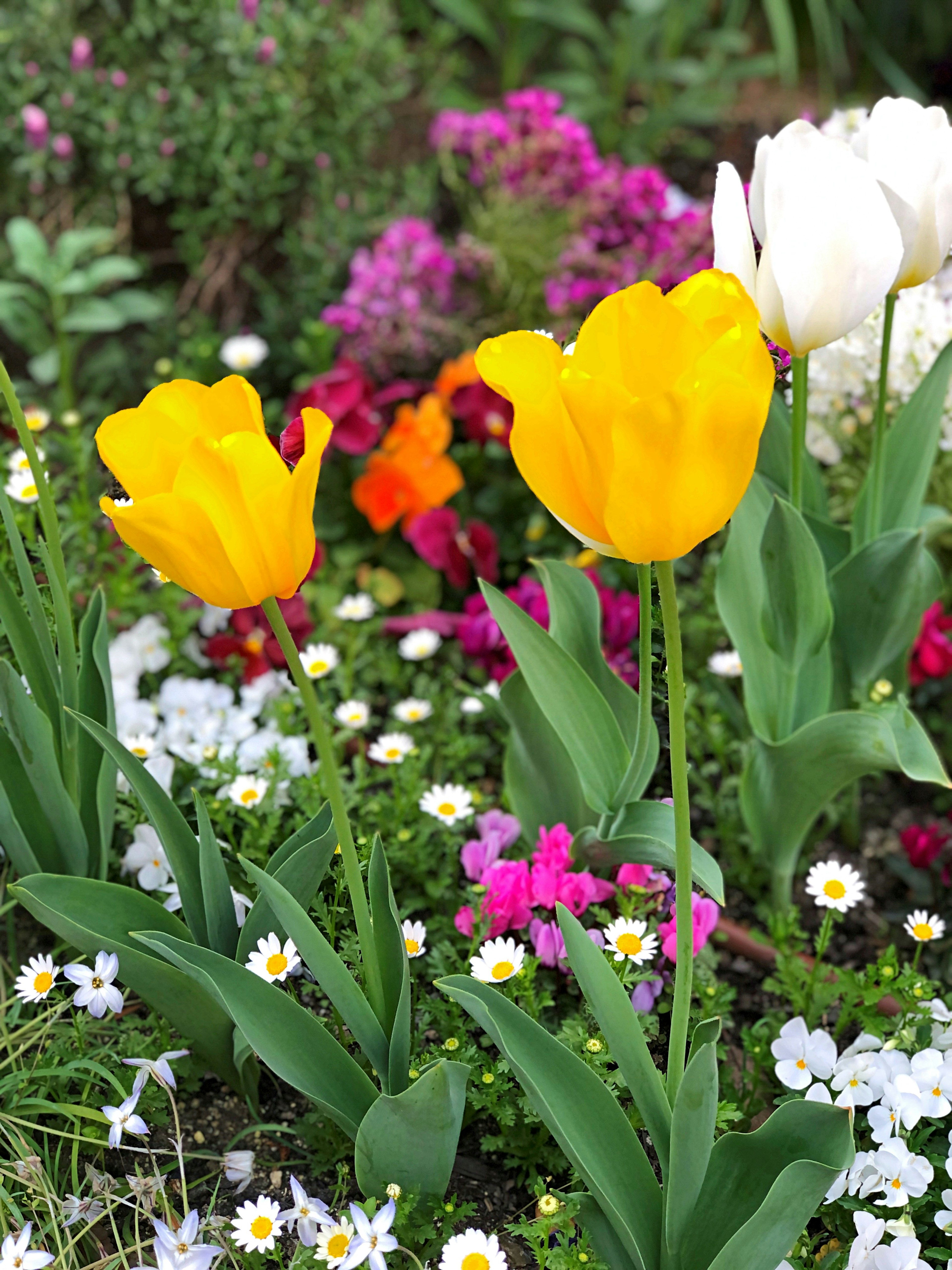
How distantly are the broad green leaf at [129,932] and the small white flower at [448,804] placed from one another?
1.26ft

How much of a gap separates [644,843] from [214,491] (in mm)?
612

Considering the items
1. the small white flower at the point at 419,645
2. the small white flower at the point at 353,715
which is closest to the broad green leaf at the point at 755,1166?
the small white flower at the point at 353,715

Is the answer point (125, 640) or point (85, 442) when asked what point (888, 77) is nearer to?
point (85, 442)

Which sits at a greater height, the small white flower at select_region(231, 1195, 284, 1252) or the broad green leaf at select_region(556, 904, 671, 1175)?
the broad green leaf at select_region(556, 904, 671, 1175)

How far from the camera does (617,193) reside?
263 cm

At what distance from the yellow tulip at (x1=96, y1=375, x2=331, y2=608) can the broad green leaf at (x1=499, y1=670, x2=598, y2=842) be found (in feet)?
1.77

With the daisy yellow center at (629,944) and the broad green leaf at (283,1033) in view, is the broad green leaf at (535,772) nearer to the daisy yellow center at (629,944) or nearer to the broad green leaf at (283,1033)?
the daisy yellow center at (629,944)

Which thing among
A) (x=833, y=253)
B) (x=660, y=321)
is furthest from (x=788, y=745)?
(x=660, y=321)

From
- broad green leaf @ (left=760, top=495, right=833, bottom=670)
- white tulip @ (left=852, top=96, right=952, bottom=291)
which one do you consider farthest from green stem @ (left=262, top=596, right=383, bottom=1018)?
white tulip @ (left=852, top=96, right=952, bottom=291)

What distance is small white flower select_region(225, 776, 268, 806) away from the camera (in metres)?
1.42

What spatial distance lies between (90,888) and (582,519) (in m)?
0.65

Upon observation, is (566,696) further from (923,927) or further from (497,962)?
(923,927)

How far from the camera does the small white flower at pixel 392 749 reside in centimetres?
159

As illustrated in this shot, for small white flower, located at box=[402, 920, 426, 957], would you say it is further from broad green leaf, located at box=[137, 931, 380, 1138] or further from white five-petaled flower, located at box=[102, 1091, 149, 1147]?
white five-petaled flower, located at box=[102, 1091, 149, 1147]
